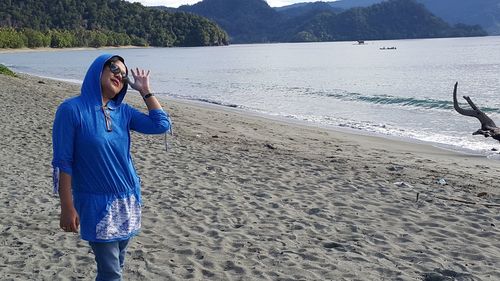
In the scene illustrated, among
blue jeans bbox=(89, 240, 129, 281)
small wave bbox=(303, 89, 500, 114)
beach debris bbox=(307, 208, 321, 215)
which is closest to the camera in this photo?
blue jeans bbox=(89, 240, 129, 281)

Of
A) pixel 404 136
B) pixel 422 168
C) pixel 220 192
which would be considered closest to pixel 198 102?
pixel 404 136

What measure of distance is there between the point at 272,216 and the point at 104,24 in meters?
163

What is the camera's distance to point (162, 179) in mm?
7945

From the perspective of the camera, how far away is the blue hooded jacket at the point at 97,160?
2.82 meters

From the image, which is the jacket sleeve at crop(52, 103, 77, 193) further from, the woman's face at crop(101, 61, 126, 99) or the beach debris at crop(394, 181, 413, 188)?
the beach debris at crop(394, 181, 413, 188)

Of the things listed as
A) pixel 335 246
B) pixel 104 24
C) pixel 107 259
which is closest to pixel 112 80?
pixel 107 259

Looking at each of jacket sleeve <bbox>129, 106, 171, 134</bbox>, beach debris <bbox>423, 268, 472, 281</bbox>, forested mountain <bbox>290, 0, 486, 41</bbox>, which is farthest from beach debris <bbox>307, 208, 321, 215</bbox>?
forested mountain <bbox>290, 0, 486, 41</bbox>

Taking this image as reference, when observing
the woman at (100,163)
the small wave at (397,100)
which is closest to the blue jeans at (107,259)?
the woman at (100,163)

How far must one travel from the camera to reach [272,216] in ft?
20.4

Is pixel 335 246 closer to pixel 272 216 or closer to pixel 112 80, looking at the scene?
pixel 272 216

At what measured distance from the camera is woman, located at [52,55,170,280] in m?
2.83

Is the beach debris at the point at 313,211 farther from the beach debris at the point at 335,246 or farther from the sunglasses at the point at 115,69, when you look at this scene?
the sunglasses at the point at 115,69

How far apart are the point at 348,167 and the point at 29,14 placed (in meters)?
154

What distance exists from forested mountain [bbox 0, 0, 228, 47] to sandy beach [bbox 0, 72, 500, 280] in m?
123
